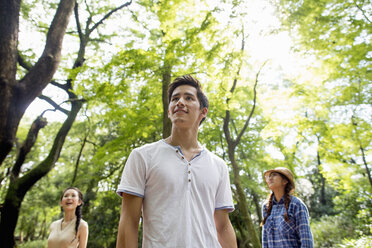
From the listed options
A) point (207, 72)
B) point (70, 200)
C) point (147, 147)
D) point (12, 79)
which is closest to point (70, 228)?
point (70, 200)

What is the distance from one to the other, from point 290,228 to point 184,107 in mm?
2285

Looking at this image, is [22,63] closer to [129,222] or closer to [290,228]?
[129,222]

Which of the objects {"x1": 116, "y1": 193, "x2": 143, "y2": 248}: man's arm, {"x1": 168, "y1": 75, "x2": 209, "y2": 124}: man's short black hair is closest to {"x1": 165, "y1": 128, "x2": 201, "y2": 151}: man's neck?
{"x1": 168, "y1": 75, "x2": 209, "y2": 124}: man's short black hair

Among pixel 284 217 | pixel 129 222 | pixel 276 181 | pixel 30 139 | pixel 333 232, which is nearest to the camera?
pixel 129 222

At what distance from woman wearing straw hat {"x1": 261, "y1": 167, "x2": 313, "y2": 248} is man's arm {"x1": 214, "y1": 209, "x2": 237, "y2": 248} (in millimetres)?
1595

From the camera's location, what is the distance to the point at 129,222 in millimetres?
1376

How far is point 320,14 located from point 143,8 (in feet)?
23.2

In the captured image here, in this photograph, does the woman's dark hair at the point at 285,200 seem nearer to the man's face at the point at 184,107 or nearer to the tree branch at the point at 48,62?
the man's face at the point at 184,107

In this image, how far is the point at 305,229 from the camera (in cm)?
284

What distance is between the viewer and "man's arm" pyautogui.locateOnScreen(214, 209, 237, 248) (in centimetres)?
168

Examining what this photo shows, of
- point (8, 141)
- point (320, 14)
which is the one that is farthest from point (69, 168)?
point (320, 14)

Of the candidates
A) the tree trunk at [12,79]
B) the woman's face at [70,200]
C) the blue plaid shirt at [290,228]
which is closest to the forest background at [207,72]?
the tree trunk at [12,79]

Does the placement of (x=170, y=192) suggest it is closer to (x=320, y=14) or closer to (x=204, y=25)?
(x=204, y=25)

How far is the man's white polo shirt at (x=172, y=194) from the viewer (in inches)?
53.4
